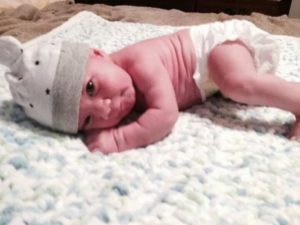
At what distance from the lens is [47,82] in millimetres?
647

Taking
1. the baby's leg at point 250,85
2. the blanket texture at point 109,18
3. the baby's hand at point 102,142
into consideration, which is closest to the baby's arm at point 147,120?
the baby's hand at point 102,142

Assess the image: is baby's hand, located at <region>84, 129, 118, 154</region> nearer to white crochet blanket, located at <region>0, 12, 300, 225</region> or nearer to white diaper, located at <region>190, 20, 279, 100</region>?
white crochet blanket, located at <region>0, 12, 300, 225</region>

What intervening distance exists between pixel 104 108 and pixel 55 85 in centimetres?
9

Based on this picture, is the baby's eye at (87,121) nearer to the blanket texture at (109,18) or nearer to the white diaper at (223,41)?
the white diaper at (223,41)

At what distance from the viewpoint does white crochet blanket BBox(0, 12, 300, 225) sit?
18.8 inches

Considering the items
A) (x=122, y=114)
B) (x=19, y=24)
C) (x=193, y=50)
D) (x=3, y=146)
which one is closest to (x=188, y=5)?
(x=19, y=24)

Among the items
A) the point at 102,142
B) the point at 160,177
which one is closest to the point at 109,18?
the point at 102,142

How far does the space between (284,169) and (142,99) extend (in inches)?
11.5

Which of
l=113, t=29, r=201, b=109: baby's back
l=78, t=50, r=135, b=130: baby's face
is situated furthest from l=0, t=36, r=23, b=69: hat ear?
l=113, t=29, r=201, b=109: baby's back

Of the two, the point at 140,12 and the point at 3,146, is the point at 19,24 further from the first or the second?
the point at 3,146

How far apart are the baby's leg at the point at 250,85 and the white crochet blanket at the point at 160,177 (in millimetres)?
50

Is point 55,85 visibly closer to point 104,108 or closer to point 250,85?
point 104,108

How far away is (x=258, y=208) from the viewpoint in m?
0.51

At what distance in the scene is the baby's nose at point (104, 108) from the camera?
66 centimetres
